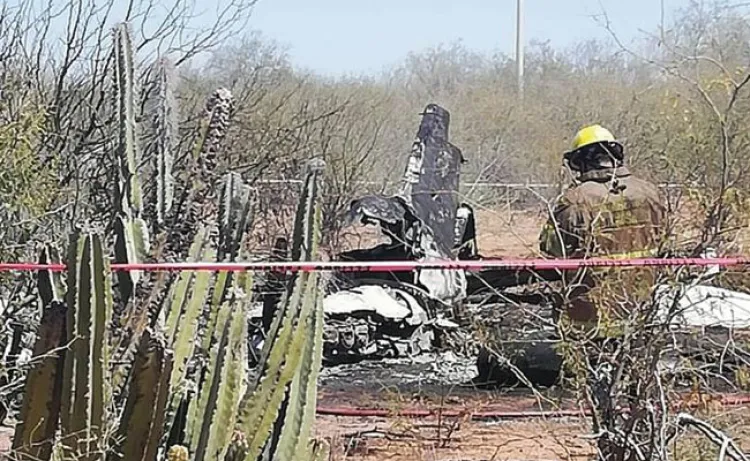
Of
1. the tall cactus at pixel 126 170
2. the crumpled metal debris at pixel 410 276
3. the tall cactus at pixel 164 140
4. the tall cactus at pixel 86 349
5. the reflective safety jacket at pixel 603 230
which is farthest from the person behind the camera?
the crumpled metal debris at pixel 410 276

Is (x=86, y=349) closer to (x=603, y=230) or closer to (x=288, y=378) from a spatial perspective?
(x=288, y=378)

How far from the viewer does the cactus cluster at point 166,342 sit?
386cm

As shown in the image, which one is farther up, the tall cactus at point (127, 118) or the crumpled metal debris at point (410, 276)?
the tall cactus at point (127, 118)

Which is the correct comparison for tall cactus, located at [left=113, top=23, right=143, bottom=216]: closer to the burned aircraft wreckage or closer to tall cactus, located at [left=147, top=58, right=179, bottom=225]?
tall cactus, located at [left=147, top=58, right=179, bottom=225]

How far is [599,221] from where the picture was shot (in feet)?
17.8

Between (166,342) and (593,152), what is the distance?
10.6ft

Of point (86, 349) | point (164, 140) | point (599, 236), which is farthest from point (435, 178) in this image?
point (86, 349)

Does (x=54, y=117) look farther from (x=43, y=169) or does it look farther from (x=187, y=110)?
(x=43, y=169)

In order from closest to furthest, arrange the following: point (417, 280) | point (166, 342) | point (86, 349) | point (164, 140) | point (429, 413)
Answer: point (86, 349) < point (166, 342) < point (164, 140) < point (429, 413) < point (417, 280)

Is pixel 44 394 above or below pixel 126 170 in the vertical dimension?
below

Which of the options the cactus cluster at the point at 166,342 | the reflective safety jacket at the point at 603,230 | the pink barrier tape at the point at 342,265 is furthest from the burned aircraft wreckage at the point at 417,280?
the cactus cluster at the point at 166,342

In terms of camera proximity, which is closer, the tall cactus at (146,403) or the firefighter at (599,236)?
the tall cactus at (146,403)

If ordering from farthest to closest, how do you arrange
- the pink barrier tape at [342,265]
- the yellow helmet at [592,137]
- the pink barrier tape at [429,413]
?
the pink barrier tape at [429,413] → the yellow helmet at [592,137] → the pink barrier tape at [342,265]

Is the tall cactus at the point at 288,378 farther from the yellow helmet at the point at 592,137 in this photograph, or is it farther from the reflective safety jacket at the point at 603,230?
the yellow helmet at the point at 592,137
